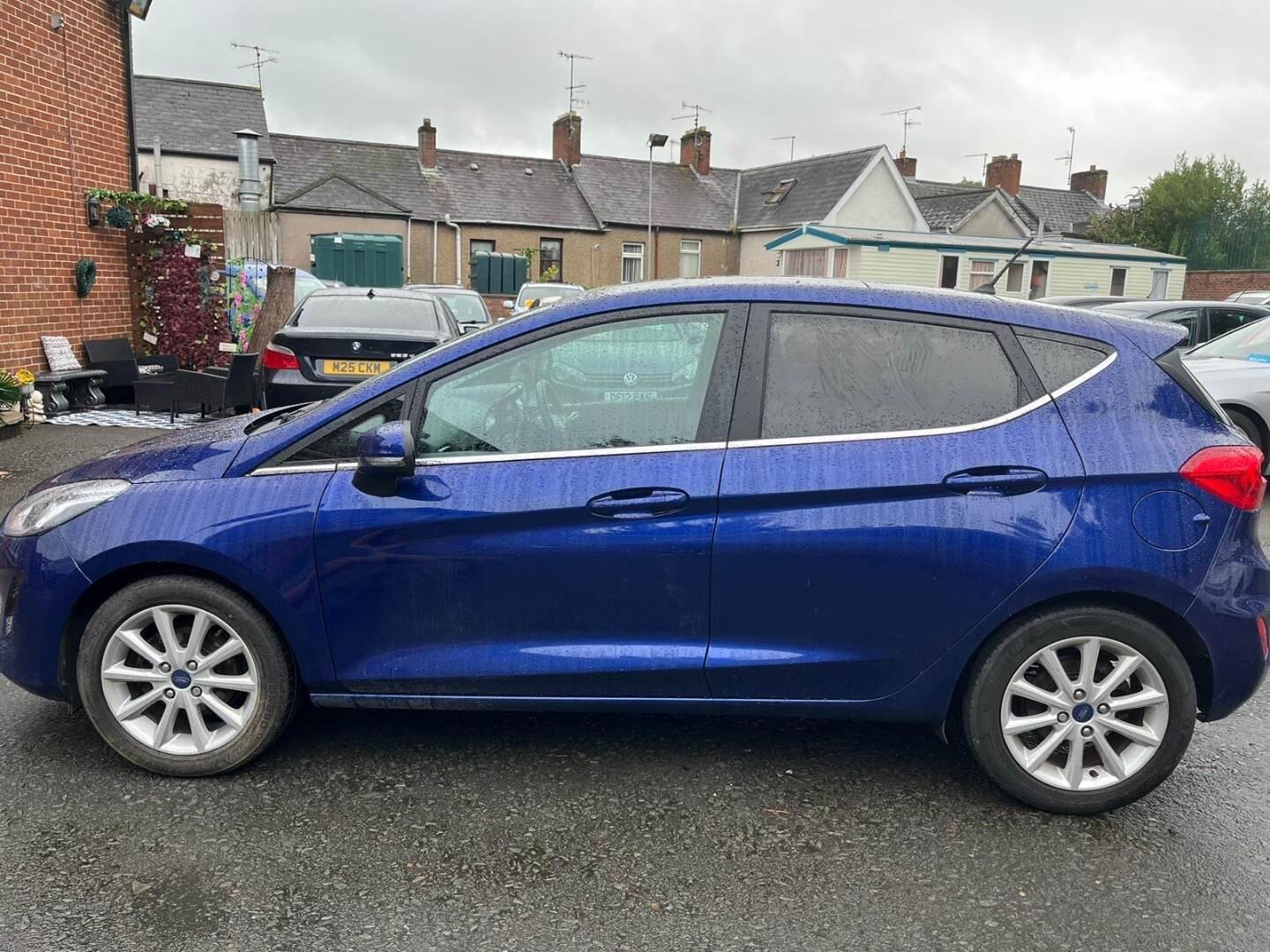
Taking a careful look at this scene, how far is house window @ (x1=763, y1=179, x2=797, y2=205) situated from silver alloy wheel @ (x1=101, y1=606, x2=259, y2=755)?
4123 cm

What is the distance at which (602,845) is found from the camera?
118 inches

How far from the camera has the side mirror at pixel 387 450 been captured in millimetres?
3104

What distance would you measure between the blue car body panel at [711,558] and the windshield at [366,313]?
622 centimetres

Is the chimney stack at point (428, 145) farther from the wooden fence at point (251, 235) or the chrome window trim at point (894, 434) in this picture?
the chrome window trim at point (894, 434)

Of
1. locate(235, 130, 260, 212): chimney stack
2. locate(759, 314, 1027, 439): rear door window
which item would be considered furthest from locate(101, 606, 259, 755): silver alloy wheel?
locate(235, 130, 260, 212): chimney stack

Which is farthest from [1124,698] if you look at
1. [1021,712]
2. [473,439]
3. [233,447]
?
[233,447]

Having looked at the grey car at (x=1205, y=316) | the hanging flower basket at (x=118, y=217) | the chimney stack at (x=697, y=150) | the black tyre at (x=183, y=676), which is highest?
the chimney stack at (x=697, y=150)

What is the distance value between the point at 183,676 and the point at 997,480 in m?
2.65

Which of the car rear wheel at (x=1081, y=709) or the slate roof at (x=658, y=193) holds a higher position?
the slate roof at (x=658, y=193)

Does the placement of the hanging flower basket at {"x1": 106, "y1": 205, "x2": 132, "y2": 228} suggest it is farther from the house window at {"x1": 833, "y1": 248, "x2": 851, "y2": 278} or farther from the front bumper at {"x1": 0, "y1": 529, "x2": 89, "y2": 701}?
the house window at {"x1": 833, "y1": 248, "x2": 851, "y2": 278}

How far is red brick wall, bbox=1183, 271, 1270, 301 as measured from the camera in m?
31.8

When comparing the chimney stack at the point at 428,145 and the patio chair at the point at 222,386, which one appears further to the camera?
Result: the chimney stack at the point at 428,145

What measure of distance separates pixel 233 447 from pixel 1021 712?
2.72 metres

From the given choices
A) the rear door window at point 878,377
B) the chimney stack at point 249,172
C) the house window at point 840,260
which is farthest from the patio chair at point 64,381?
the house window at point 840,260
